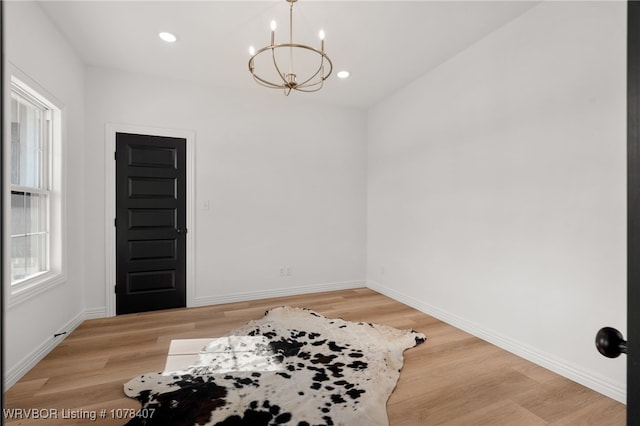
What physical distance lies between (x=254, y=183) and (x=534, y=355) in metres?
3.51

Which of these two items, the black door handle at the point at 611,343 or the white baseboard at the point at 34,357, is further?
the white baseboard at the point at 34,357

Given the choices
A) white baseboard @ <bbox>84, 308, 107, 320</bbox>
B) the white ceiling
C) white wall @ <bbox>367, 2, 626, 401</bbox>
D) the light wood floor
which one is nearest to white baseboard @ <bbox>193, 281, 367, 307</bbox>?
the light wood floor

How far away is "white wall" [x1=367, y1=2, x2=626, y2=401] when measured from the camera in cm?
212

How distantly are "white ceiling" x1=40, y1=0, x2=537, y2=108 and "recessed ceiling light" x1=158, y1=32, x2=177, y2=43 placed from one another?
51 mm

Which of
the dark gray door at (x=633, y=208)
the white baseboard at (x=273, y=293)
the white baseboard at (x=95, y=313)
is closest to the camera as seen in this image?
the dark gray door at (x=633, y=208)

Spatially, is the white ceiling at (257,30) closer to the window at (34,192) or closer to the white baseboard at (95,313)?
the window at (34,192)

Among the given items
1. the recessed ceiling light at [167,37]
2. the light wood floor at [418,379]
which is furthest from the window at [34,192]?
the recessed ceiling light at [167,37]

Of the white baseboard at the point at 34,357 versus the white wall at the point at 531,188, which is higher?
the white wall at the point at 531,188

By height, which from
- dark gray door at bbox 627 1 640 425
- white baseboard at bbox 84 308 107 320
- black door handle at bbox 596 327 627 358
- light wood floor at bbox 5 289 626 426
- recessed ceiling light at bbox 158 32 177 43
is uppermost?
recessed ceiling light at bbox 158 32 177 43

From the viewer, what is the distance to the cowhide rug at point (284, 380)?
1849 mm

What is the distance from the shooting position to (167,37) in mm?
2994

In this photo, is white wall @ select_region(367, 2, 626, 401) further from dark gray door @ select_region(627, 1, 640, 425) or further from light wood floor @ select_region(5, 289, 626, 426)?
dark gray door @ select_region(627, 1, 640, 425)

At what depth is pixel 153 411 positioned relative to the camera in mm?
1875

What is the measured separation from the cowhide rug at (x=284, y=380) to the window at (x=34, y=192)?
4.45 ft
